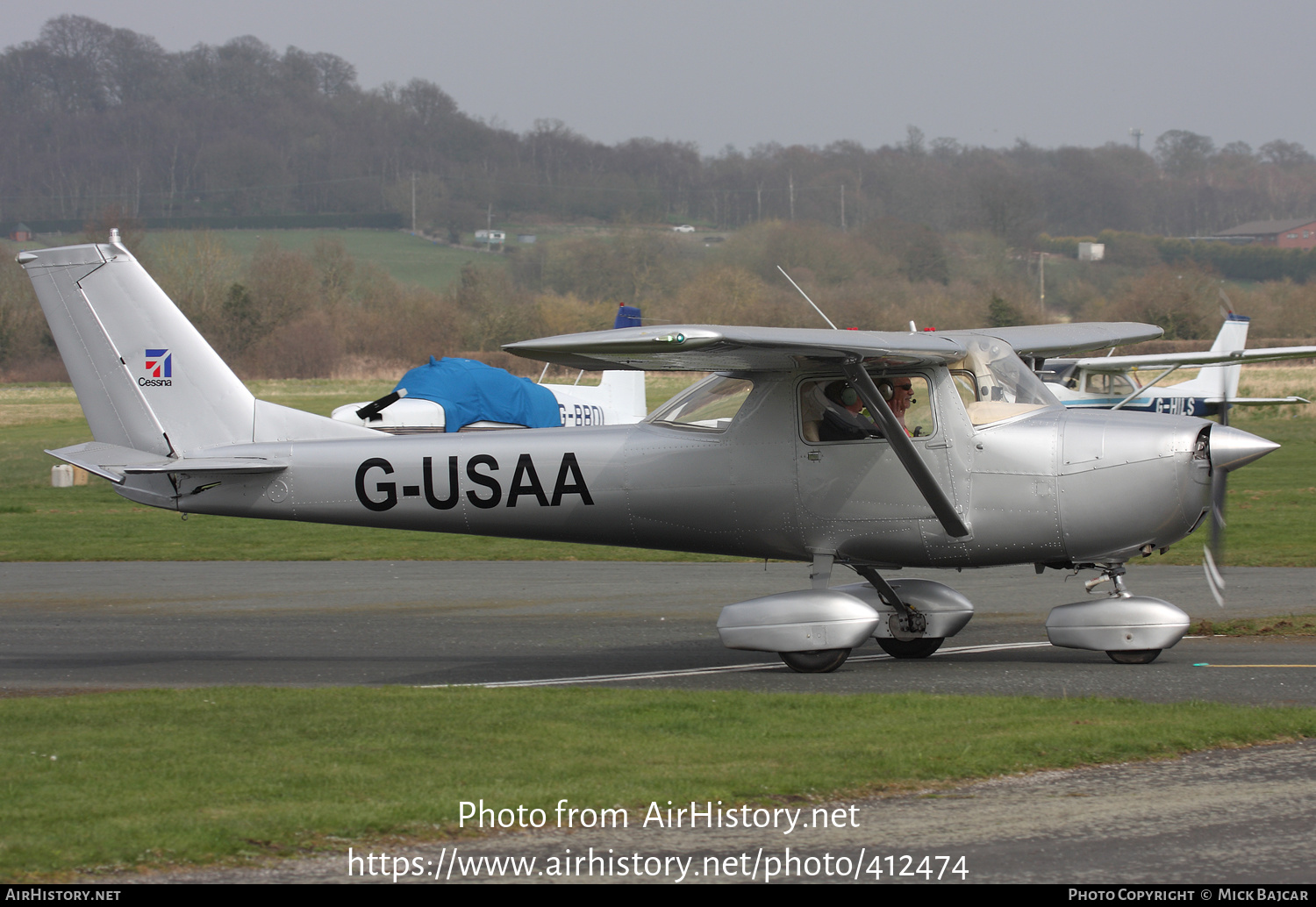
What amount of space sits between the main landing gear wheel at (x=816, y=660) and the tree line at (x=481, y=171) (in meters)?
53.0

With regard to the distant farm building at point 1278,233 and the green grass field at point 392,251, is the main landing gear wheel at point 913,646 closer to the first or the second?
the green grass field at point 392,251

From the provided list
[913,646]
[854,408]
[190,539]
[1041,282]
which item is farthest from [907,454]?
[1041,282]

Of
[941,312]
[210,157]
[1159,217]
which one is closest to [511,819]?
[941,312]

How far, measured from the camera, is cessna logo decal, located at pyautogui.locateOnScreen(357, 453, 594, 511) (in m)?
10.7

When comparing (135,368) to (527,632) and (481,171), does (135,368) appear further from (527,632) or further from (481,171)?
(481,171)

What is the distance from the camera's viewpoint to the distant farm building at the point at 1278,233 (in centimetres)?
7444

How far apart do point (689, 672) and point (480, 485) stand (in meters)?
2.22

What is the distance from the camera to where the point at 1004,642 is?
11352 millimetres

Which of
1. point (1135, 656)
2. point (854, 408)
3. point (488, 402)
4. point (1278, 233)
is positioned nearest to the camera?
point (1135, 656)

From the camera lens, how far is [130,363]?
11.4 m

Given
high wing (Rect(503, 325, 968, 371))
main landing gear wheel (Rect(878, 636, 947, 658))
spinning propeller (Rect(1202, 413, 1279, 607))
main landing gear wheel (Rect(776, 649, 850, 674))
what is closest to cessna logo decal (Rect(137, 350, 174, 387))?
high wing (Rect(503, 325, 968, 371))

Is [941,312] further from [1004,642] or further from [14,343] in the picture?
[14,343]

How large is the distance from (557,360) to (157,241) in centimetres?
7370

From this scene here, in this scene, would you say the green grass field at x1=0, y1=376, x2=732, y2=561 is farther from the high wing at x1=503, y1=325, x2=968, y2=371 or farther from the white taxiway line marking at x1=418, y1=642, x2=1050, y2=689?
the high wing at x1=503, y1=325, x2=968, y2=371
